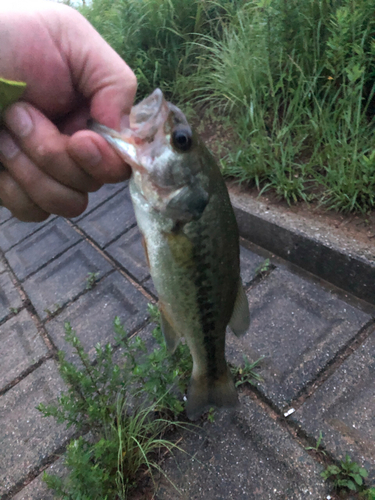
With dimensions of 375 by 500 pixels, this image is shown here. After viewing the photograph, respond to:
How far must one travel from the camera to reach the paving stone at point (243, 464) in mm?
1775

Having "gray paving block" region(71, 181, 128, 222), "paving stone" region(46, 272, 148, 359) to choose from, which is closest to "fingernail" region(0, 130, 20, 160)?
"paving stone" region(46, 272, 148, 359)

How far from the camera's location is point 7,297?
341 centimetres

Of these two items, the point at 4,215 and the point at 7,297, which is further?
the point at 4,215

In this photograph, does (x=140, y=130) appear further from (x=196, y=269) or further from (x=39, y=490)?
(x=39, y=490)

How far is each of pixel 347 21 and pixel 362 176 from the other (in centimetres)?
111

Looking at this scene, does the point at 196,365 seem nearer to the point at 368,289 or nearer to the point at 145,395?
the point at 145,395

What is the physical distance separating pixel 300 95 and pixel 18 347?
302 centimetres

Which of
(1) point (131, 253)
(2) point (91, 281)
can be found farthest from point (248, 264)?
(2) point (91, 281)

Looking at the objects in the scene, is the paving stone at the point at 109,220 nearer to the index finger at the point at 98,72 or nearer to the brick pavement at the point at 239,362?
the brick pavement at the point at 239,362

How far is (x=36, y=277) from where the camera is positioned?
347 cm

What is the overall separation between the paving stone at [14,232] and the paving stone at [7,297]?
52cm

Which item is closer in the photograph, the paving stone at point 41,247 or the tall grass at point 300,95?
the tall grass at point 300,95

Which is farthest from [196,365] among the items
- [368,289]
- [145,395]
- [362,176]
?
[362,176]

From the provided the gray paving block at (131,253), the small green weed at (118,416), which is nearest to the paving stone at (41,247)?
the gray paving block at (131,253)
